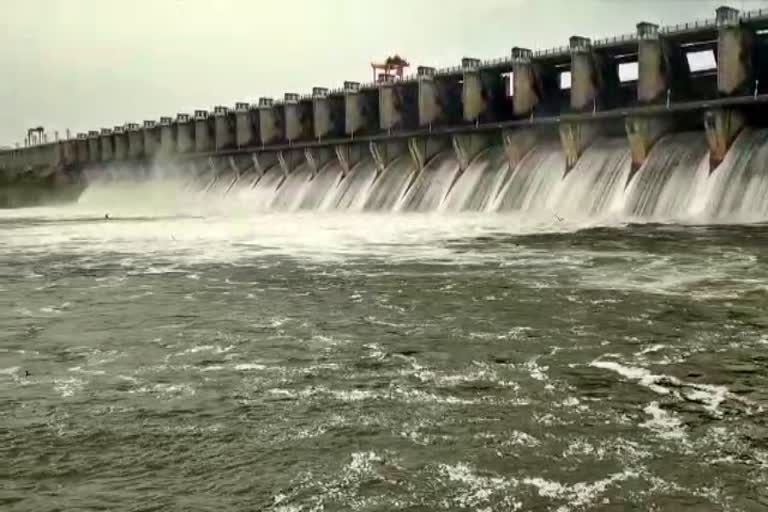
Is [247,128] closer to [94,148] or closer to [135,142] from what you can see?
[135,142]

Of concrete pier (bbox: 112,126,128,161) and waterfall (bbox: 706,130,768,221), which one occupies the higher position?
concrete pier (bbox: 112,126,128,161)

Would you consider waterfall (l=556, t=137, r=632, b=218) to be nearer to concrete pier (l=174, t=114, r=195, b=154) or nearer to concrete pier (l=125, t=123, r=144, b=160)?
concrete pier (l=174, t=114, r=195, b=154)

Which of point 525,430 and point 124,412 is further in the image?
point 124,412

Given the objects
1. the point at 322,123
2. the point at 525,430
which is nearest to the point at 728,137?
the point at 525,430

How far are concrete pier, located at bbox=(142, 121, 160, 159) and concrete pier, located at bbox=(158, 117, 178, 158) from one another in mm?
963

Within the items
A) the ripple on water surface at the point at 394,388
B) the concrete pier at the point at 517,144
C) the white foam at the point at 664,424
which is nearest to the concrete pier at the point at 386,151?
the concrete pier at the point at 517,144

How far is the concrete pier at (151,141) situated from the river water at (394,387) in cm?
5088

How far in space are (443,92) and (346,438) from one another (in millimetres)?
34362

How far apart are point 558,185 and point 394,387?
74.5 ft

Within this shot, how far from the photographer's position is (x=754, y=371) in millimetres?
7594

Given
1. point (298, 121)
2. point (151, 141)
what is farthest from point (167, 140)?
point (298, 121)

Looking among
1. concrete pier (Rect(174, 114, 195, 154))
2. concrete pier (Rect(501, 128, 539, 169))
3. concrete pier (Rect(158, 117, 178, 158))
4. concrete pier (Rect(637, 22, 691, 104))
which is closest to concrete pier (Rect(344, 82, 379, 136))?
concrete pier (Rect(501, 128, 539, 169))

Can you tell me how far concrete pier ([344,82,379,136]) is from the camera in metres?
43.9

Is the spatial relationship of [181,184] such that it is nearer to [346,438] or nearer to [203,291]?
[203,291]
